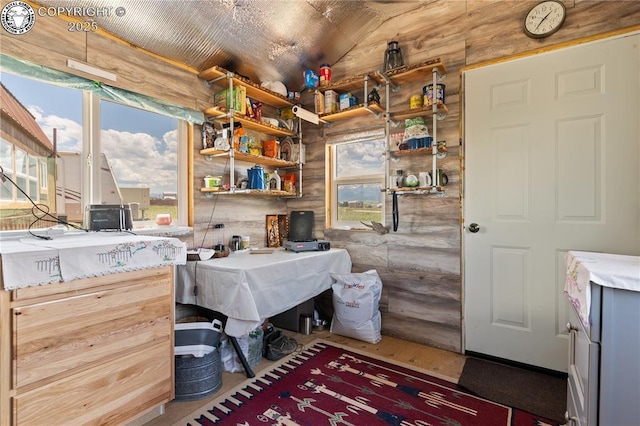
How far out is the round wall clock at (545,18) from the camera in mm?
1987

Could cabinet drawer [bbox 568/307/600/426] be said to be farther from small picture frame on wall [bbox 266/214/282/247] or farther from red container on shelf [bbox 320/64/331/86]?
red container on shelf [bbox 320/64/331/86]

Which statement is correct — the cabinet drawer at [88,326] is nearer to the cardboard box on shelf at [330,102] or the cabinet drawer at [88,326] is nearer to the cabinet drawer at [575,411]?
the cabinet drawer at [575,411]

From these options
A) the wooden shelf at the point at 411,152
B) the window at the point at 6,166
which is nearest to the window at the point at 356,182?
the wooden shelf at the point at 411,152

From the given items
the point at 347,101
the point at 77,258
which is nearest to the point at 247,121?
the point at 347,101

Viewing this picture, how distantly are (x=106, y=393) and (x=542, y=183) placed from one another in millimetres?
2736

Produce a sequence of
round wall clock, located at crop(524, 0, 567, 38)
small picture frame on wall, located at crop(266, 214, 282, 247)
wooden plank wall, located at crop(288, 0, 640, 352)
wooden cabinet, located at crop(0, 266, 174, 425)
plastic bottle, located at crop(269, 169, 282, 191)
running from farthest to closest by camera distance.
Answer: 1. small picture frame on wall, located at crop(266, 214, 282, 247)
2. plastic bottle, located at crop(269, 169, 282, 191)
3. wooden plank wall, located at crop(288, 0, 640, 352)
4. round wall clock, located at crop(524, 0, 567, 38)
5. wooden cabinet, located at crop(0, 266, 174, 425)

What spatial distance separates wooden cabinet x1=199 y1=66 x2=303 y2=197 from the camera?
2426mm

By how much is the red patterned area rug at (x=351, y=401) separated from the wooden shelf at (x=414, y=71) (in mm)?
2207

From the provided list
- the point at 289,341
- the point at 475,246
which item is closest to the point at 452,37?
the point at 475,246

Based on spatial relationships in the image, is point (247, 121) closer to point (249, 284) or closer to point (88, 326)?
point (249, 284)

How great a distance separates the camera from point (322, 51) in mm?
2803

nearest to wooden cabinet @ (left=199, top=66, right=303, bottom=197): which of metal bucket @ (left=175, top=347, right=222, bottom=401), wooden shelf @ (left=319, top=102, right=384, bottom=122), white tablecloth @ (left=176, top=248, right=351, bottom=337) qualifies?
wooden shelf @ (left=319, top=102, right=384, bottom=122)

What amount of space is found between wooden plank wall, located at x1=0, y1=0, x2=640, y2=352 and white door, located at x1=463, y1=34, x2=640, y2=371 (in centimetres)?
11

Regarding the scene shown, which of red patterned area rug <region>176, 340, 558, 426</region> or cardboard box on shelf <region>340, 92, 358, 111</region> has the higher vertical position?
cardboard box on shelf <region>340, 92, 358, 111</region>
